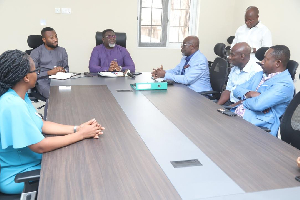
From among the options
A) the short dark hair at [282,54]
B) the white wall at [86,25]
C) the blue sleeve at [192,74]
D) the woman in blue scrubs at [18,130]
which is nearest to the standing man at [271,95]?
the short dark hair at [282,54]

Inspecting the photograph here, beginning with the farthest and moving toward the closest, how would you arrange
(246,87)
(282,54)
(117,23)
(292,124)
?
(117,23) < (246,87) < (282,54) < (292,124)

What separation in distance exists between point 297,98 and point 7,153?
1.73 meters

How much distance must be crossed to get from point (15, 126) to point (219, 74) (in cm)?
234

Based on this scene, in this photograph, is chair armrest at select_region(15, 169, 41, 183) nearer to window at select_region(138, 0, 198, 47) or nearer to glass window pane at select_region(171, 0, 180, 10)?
window at select_region(138, 0, 198, 47)

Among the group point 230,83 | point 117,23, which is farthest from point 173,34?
point 230,83

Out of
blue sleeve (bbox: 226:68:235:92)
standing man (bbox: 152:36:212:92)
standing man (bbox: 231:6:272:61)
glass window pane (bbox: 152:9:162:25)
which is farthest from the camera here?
glass window pane (bbox: 152:9:162:25)

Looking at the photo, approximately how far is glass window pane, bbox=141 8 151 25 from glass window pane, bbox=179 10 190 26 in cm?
66

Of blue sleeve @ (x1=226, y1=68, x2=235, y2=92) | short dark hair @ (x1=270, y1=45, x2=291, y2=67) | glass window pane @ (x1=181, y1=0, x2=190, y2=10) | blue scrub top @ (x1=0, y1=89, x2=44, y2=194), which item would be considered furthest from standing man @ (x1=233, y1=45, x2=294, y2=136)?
glass window pane @ (x1=181, y1=0, x2=190, y2=10)

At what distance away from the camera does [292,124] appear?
1806 millimetres

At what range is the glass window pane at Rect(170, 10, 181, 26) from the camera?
5552mm

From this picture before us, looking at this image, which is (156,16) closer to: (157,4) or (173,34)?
(157,4)

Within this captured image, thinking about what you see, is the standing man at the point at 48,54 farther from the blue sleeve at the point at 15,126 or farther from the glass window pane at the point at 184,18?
the glass window pane at the point at 184,18

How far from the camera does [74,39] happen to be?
5039 mm

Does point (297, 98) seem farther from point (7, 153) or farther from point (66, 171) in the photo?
point (7, 153)
